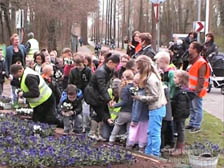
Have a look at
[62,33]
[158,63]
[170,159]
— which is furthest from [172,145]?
[62,33]

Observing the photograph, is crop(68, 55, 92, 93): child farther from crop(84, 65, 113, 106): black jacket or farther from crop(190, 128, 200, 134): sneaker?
crop(190, 128, 200, 134): sneaker

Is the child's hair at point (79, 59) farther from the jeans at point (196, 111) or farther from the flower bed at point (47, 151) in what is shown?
the jeans at point (196, 111)

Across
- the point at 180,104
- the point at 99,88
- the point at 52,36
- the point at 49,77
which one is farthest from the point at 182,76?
the point at 52,36

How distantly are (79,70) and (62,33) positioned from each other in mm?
34346

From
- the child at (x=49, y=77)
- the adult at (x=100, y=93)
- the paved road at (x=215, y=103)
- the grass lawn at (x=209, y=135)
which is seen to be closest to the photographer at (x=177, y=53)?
the paved road at (x=215, y=103)

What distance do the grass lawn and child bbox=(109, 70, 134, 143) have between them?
3.28 ft

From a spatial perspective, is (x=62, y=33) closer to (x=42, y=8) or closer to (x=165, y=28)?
(x=42, y=8)

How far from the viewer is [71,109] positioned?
8.32m

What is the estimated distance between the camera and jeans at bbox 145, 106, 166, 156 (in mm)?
6977

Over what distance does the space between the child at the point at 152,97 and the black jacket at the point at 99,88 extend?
95cm

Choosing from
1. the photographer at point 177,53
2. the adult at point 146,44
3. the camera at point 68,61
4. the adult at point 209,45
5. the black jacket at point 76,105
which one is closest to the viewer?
the black jacket at point 76,105

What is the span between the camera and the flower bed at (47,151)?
19.0 feet

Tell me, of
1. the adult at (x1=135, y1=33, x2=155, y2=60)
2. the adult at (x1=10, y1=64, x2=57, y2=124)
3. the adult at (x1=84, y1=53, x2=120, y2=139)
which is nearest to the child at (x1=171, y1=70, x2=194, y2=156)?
the adult at (x1=84, y1=53, x2=120, y2=139)

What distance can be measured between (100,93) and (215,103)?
298 inches
